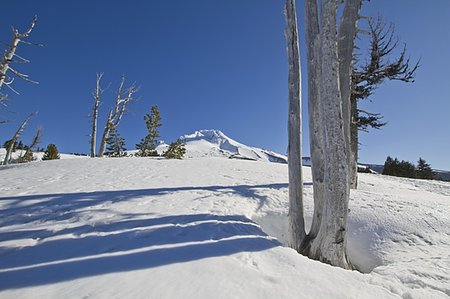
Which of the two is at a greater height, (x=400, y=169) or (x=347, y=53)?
(x=347, y=53)

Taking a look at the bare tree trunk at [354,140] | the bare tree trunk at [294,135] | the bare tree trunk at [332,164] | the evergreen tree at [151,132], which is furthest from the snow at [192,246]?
the evergreen tree at [151,132]

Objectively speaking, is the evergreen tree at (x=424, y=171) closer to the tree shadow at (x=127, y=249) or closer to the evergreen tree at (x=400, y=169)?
the evergreen tree at (x=400, y=169)

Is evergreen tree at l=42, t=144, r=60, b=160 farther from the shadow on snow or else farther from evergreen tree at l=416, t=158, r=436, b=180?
evergreen tree at l=416, t=158, r=436, b=180

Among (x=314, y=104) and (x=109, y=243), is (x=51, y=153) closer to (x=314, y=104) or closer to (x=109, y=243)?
(x=109, y=243)

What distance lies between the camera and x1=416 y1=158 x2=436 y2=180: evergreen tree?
27.2 meters

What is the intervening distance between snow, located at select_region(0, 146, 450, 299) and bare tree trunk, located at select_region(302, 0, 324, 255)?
1.32m

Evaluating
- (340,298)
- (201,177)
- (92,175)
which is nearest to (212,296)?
(340,298)

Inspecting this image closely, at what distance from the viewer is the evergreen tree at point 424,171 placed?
27202 mm

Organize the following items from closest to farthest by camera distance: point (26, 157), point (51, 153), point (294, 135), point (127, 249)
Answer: point (127, 249)
point (294, 135)
point (51, 153)
point (26, 157)

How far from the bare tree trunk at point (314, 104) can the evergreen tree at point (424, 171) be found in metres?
29.3

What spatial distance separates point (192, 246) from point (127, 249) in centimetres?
85

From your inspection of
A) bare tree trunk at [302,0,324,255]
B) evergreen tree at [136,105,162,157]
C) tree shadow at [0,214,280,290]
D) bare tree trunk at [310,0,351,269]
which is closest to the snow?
tree shadow at [0,214,280,290]

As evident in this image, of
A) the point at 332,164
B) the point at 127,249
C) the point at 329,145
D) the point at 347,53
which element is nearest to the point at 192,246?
the point at 127,249

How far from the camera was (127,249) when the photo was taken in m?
3.19
